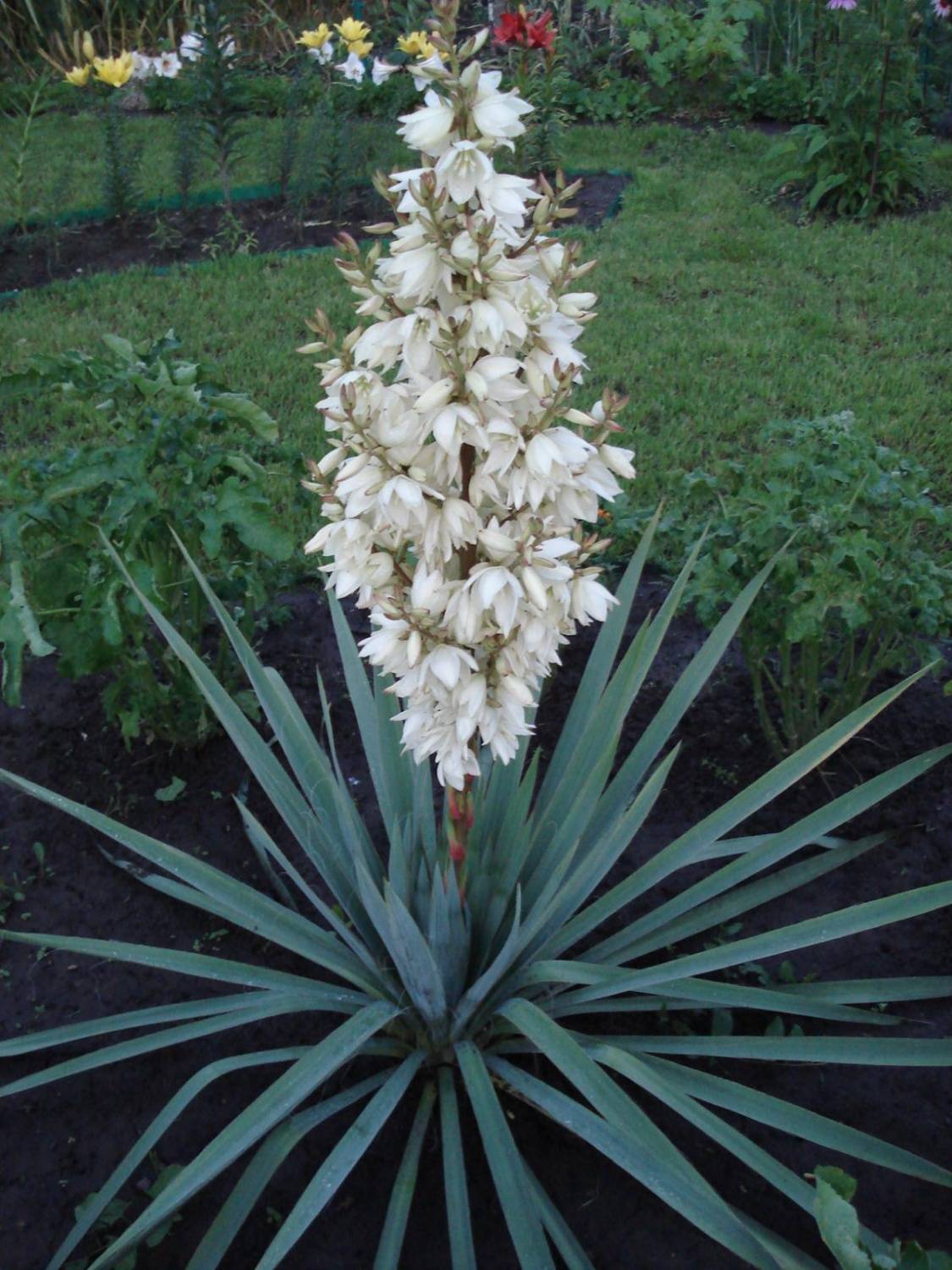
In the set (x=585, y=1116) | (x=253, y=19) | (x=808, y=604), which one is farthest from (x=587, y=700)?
(x=253, y=19)

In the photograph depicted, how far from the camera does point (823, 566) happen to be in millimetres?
2479

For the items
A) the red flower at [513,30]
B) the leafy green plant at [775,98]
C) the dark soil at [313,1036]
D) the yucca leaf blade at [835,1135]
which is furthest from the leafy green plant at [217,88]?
the yucca leaf blade at [835,1135]

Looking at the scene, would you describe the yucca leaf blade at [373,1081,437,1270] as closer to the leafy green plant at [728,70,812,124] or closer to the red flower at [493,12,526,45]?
the red flower at [493,12,526,45]

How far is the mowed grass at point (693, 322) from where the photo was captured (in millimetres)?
4461

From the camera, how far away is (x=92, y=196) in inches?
267

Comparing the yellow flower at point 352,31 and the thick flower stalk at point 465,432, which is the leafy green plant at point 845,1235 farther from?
the yellow flower at point 352,31

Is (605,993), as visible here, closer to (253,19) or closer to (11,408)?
(11,408)

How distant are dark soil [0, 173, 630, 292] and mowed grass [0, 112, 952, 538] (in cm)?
27

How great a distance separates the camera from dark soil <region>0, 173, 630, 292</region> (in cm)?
599

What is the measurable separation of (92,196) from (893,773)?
6.12 meters

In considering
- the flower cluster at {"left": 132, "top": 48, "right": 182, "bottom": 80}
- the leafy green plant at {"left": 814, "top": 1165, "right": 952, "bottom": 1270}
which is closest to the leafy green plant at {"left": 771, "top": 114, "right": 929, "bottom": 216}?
the flower cluster at {"left": 132, "top": 48, "right": 182, "bottom": 80}

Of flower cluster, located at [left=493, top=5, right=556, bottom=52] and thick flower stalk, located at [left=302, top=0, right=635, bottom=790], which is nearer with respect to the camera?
thick flower stalk, located at [left=302, top=0, right=635, bottom=790]

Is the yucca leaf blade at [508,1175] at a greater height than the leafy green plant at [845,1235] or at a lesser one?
lesser

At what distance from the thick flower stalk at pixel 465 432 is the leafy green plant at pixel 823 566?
0.98 m
